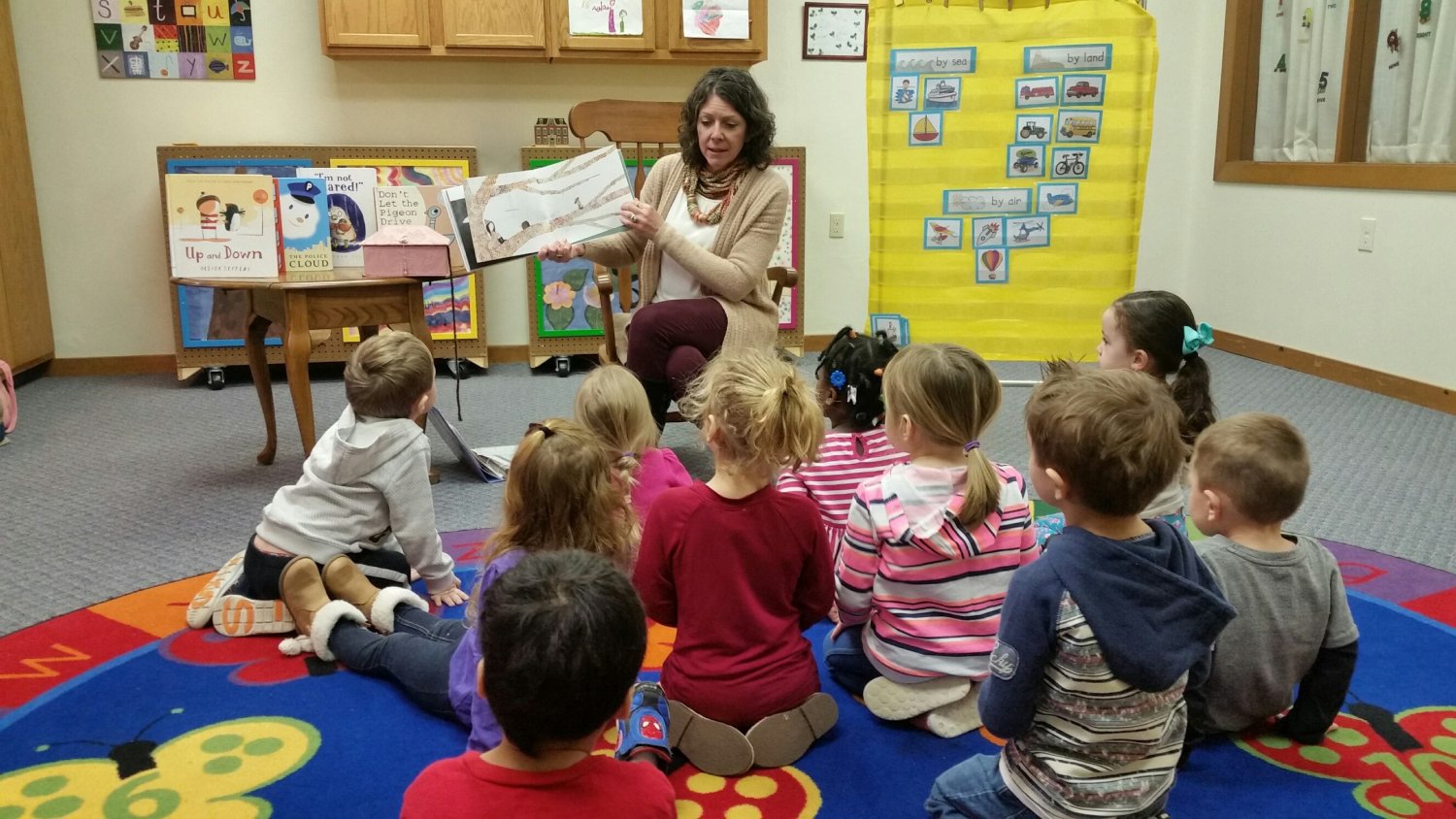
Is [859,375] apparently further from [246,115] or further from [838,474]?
[246,115]

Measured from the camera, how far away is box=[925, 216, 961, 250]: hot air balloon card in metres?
3.80

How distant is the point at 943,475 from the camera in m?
1.66

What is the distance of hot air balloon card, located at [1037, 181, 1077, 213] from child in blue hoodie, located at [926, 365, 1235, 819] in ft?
8.59

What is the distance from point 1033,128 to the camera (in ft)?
12.3

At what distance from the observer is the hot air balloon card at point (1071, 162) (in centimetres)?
376

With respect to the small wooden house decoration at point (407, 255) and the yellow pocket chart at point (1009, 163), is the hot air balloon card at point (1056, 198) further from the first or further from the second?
the small wooden house decoration at point (407, 255)

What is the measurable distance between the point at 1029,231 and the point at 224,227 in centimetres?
268

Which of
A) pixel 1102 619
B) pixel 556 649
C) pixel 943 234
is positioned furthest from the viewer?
pixel 943 234

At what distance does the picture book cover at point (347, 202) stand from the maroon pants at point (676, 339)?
192 centimetres

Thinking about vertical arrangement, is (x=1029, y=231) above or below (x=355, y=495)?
above

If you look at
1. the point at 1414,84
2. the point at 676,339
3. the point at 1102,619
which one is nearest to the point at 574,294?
the point at 676,339

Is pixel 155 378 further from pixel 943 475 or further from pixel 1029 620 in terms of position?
pixel 1029 620

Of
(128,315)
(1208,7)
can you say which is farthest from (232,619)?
(1208,7)

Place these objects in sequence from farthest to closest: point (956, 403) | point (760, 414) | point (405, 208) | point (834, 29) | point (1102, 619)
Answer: point (834, 29), point (405, 208), point (956, 403), point (760, 414), point (1102, 619)
